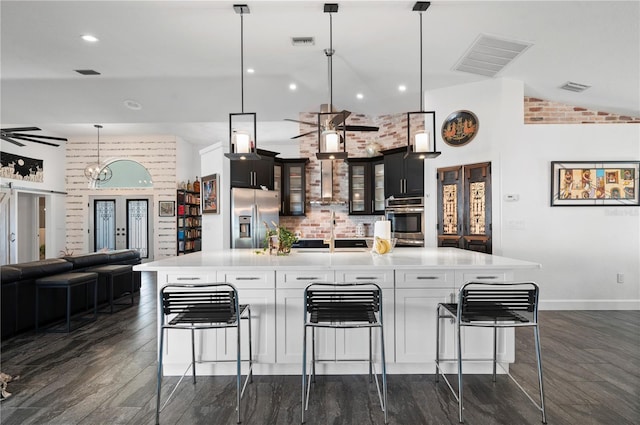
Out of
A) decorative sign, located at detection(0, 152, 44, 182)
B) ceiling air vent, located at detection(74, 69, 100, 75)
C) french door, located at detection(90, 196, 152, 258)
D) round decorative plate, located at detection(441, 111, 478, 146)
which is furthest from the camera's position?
french door, located at detection(90, 196, 152, 258)

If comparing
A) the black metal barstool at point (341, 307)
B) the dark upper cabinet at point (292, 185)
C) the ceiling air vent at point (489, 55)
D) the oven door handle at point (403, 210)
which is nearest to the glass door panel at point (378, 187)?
the oven door handle at point (403, 210)

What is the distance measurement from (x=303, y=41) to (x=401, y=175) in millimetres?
2781

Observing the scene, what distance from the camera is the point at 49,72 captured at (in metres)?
4.66

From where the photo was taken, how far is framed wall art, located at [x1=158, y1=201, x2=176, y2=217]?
9.55 m

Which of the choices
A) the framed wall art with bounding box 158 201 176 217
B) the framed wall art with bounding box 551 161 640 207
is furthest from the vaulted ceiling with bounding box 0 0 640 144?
the framed wall art with bounding box 158 201 176 217

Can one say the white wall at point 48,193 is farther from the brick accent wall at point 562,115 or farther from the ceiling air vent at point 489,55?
the brick accent wall at point 562,115

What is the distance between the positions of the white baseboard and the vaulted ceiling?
8.33 ft

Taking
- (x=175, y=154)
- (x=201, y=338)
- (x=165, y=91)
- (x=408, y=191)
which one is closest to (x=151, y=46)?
(x=165, y=91)

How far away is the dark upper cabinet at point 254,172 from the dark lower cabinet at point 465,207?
3031 millimetres

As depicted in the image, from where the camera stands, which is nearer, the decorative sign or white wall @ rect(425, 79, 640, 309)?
white wall @ rect(425, 79, 640, 309)

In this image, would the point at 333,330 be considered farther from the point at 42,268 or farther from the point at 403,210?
the point at 42,268

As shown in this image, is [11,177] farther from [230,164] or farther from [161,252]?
[230,164]

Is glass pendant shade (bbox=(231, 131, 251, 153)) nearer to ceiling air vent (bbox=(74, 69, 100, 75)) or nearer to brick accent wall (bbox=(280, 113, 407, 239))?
ceiling air vent (bbox=(74, 69, 100, 75))

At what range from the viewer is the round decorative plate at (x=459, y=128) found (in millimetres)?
4843
